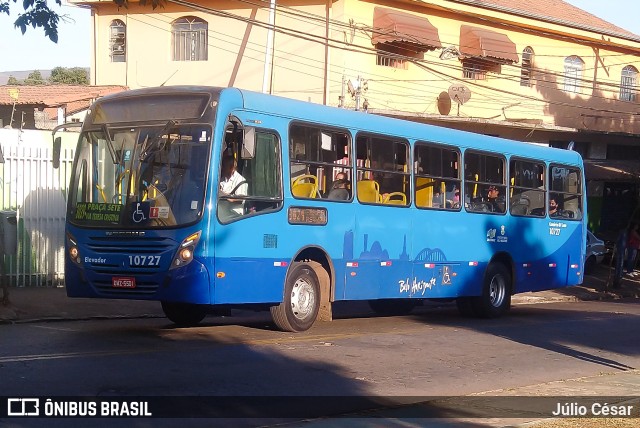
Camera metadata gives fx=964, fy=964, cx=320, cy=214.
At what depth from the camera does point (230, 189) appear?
40.2ft

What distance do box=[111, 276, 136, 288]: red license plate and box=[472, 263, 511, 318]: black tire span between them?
25.4 ft

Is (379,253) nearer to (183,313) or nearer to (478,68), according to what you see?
(183,313)

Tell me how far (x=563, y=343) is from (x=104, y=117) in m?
7.43

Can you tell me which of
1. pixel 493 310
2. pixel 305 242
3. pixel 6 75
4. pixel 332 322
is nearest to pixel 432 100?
pixel 493 310

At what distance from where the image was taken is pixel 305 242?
13414 millimetres

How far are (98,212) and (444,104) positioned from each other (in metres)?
19.7

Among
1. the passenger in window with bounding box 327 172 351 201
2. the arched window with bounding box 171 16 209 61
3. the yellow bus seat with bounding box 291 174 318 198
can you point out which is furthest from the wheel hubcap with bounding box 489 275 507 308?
the arched window with bounding box 171 16 209 61

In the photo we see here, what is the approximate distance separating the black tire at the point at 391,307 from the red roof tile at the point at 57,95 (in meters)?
12.0

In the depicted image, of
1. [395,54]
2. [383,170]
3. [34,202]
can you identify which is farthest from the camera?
[395,54]

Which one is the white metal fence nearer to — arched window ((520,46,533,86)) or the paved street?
the paved street

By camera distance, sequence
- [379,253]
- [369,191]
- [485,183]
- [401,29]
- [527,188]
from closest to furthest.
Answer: [369,191] < [379,253] < [485,183] < [527,188] < [401,29]

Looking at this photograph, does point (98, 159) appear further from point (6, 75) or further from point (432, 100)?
point (6, 75)

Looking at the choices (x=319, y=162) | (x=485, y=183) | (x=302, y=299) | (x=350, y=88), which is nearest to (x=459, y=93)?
(x=350, y=88)

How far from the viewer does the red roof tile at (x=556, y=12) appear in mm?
31969
